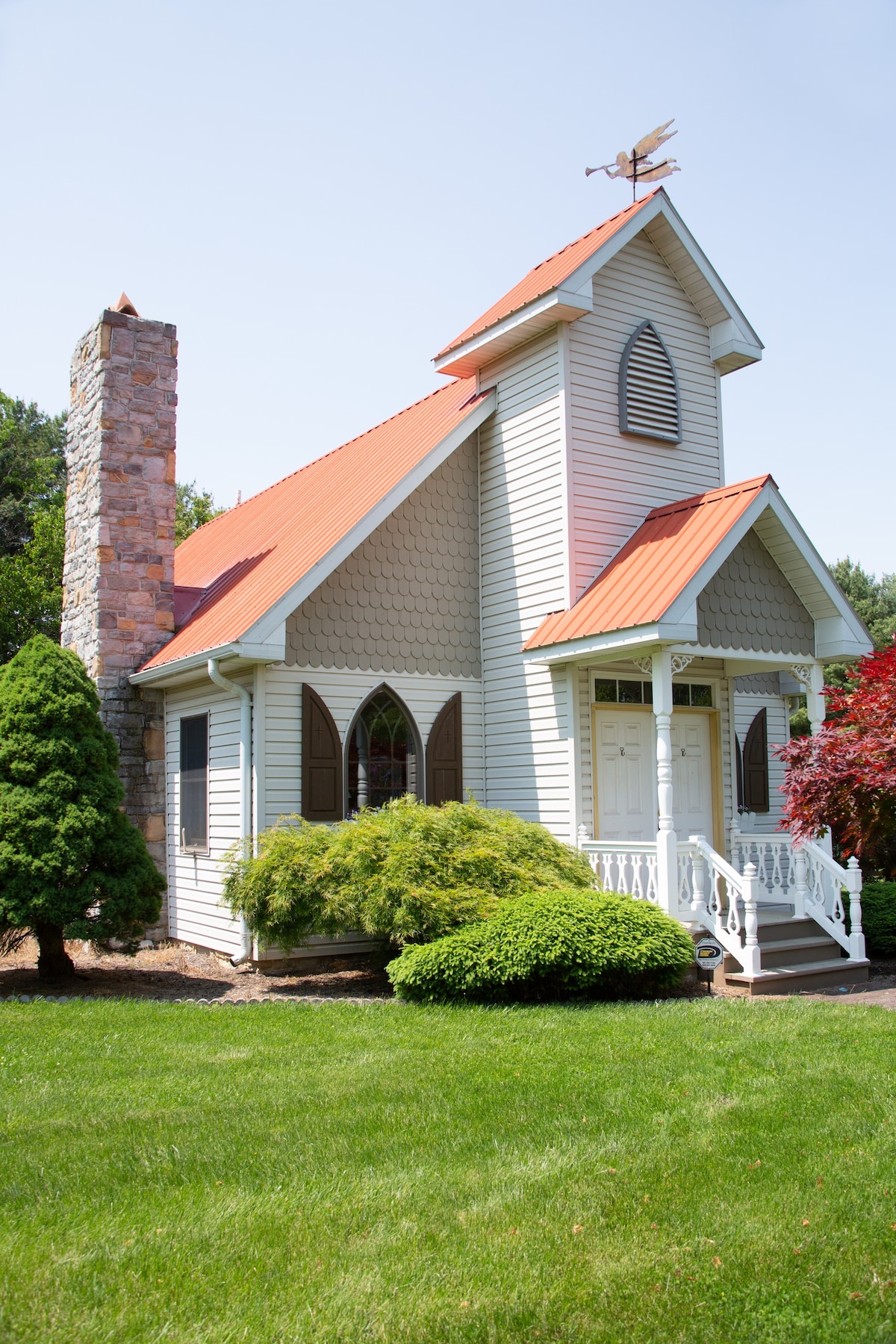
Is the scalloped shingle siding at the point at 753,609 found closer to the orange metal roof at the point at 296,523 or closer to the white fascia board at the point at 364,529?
the white fascia board at the point at 364,529

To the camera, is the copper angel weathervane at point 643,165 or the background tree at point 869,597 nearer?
the copper angel weathervane at point 643,165

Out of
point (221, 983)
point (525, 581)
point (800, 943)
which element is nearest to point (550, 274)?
A: point (525, 581)

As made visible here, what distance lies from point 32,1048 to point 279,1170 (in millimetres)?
3227

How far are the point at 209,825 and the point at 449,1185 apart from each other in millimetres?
8294

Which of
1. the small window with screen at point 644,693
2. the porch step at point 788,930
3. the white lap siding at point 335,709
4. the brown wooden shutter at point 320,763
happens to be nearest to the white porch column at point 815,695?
the small window with screen at point 644,693

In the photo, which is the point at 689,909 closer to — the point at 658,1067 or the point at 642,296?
the point at 658,1067

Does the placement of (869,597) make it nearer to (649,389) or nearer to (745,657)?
(649,389)

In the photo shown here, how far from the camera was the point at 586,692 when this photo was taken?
40.1 ft

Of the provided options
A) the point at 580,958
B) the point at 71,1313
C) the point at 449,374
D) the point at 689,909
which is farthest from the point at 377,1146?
the point at 449,374

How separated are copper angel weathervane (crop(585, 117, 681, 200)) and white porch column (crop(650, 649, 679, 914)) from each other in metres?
7.17

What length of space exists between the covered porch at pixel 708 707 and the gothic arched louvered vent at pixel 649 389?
50.6 inches

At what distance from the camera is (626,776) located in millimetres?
12312

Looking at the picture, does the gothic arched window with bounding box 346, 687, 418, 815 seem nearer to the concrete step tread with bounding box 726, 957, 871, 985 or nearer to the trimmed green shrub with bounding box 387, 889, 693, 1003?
the trimmed green shrub with bounding box 387, 889, 693, 1003

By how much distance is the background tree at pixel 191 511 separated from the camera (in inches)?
1481
